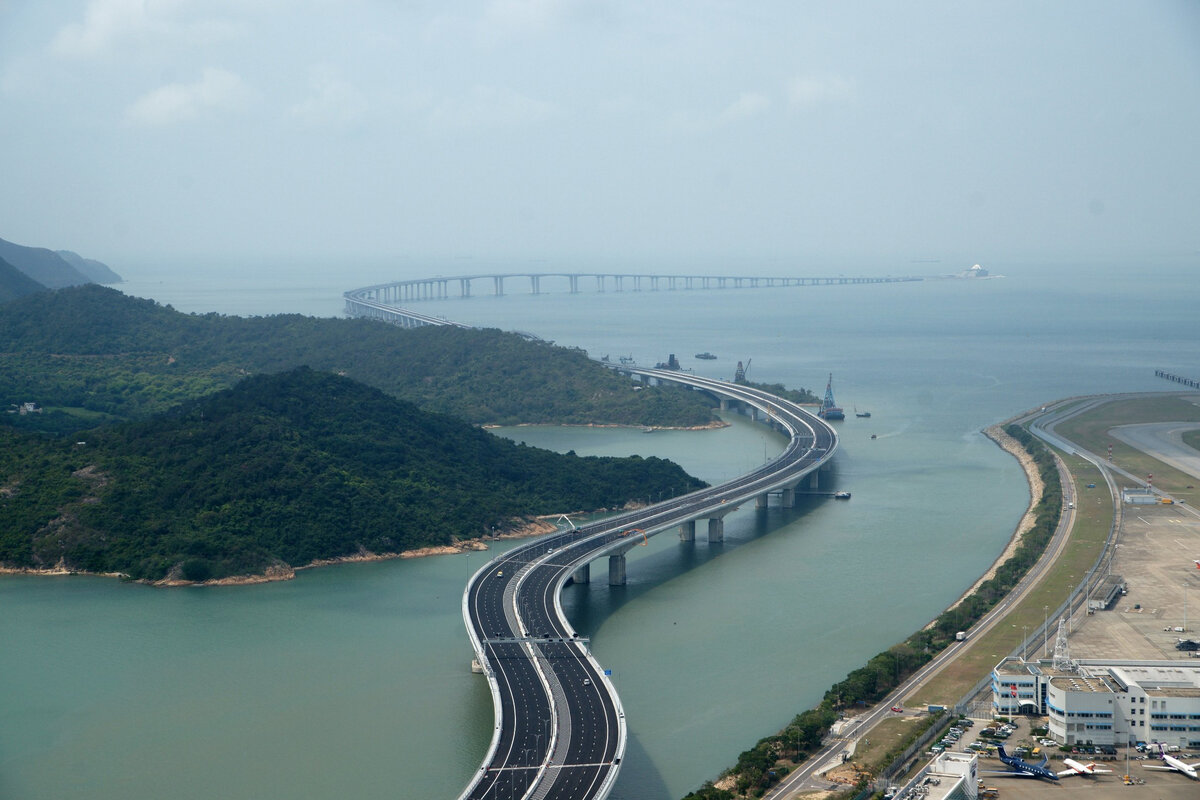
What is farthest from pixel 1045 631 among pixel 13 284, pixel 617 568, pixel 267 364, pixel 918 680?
pixel 13 284

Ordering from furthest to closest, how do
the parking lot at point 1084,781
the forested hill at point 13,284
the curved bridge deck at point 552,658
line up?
the forested hill at point 13,284 < the parking lot at point 1084,781 < the curved bridge deck at point 552,658

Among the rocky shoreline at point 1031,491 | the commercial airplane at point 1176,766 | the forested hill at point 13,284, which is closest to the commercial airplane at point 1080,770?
the commercial airplane at point 1176,766

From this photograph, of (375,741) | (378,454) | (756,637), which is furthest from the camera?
(378,454)

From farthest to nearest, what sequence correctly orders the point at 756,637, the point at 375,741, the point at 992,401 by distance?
the point at 992,401
the point at 756,637
the point at 375,741

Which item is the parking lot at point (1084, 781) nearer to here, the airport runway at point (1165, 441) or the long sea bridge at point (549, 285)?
the airport runway at point (1165, 441)

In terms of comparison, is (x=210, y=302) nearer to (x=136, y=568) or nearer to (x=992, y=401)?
(x=992, y=401)

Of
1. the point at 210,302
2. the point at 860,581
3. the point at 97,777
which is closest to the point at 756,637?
the point at 860,581
